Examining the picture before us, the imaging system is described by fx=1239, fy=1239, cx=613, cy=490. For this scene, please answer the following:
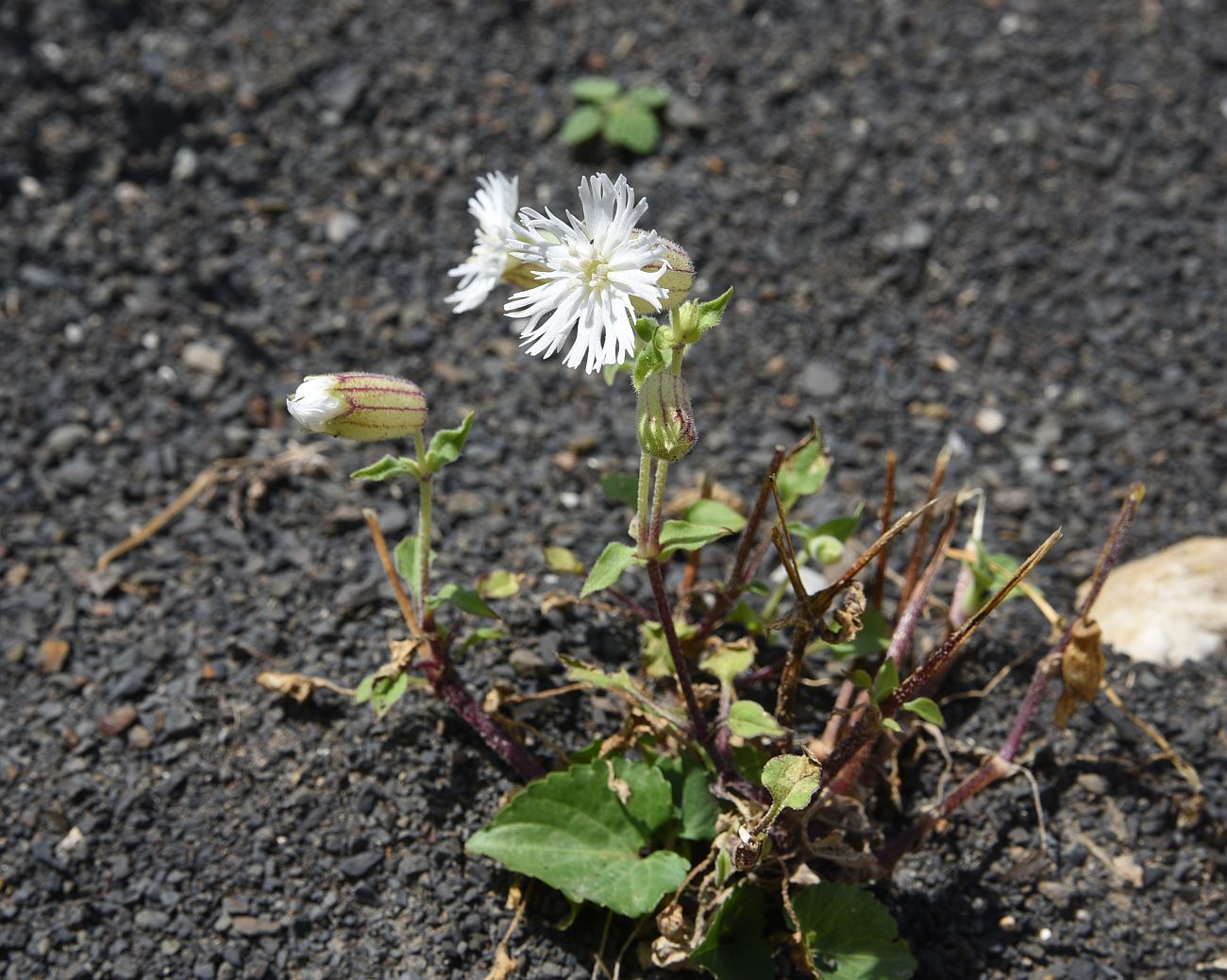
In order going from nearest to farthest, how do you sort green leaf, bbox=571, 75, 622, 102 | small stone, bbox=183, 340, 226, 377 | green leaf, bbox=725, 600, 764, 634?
green leaf, bbox=725, 600, 764, 634
small stone, bbox=183, 340, 226, 377
green leaf, bbox=571, 75, 622, 102

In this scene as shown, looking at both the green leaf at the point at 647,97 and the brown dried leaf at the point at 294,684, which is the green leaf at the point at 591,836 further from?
the green leaf at the point at 647,97

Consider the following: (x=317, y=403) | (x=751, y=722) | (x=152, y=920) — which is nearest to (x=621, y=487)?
(x=751, y=722)

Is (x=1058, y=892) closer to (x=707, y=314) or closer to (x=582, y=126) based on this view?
(x=707, y=314)

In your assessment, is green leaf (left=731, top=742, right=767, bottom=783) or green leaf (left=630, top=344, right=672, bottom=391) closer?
green leaf (left=630, top=344, right=672, bottom=391)

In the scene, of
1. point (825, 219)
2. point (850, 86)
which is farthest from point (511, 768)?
point (850, 86)

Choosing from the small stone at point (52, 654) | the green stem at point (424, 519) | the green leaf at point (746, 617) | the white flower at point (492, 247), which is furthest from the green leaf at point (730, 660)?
the small stone at point (52, 654)

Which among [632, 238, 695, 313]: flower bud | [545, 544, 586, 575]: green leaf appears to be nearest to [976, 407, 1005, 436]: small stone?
[545, 544, 586, 575]: green leaf

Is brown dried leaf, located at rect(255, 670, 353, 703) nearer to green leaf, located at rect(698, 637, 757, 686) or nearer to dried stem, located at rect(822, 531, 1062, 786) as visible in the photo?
green leaf, located at rect(698, 637, 757, 686)
